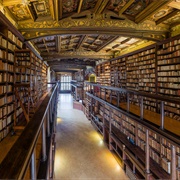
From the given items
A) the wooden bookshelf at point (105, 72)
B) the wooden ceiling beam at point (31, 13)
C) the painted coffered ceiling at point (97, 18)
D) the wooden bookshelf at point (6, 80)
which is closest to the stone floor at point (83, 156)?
the wooden bookshelf at point (6, 80)

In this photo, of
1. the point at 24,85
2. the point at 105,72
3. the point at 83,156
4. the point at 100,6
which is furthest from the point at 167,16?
the point at 105,72

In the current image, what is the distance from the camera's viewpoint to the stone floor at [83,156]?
452cm

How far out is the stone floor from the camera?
452cm

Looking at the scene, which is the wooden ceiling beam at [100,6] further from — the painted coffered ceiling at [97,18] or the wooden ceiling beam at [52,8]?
the wooden ceiling beam at [52,8]

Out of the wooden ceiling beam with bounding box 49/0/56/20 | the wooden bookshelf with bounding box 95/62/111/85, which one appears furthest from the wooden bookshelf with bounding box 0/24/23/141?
the wooden bookshelf with bounding box 95/62/111/85

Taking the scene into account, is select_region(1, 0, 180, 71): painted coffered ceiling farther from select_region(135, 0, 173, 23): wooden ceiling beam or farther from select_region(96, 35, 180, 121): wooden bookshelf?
select_region(96, 35, 180, 121): wooden bookshelf

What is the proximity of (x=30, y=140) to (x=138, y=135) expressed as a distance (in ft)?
13.5

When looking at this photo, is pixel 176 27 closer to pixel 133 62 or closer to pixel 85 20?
pixel 133 62

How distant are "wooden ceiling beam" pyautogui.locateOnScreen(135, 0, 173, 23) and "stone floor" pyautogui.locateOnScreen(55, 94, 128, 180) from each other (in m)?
4.52

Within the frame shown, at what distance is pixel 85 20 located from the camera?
425 centimetres

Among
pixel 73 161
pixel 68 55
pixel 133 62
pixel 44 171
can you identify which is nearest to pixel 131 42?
pixel 133 62

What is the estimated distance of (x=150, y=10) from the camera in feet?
11.8

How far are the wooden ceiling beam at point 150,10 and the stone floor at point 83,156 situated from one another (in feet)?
14.8

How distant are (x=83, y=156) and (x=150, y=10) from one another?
5037 mm
